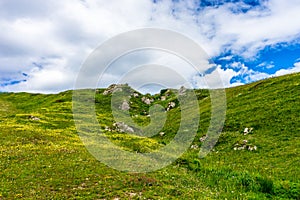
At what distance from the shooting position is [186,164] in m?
32.7

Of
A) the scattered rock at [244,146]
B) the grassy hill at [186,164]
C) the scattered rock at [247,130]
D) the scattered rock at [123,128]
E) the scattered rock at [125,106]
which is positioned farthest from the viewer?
the scattered rock at [125,106]

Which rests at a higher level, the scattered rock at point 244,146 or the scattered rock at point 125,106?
the scattered rock at point 125,106

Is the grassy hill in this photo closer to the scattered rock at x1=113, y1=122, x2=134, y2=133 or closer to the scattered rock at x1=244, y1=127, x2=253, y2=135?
the scattered rock at x1=244, y1=127, x2=253, y2=135

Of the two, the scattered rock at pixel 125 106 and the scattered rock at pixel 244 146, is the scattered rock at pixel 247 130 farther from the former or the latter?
the scattered rock at pixel 125 106

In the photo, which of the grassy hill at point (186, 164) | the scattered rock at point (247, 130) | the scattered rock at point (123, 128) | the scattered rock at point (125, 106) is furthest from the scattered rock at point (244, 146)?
the scattered rock at point (125, 106)

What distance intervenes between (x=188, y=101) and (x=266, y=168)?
2380 inches

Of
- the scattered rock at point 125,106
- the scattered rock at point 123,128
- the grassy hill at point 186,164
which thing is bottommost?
the grassy hill at point 186,164

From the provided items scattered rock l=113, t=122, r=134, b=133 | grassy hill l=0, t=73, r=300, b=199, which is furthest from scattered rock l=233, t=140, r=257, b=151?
scattered rock l=113, t=122, r=134, b=133

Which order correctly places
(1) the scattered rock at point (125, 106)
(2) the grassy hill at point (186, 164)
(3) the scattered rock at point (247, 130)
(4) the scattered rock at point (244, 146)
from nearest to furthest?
1. (2) the grassy hill at point (186, 164)
2. (4) the scattered rock at point (244, 146)
3. (3) the scattered rock at point (247, 130)
4. (1) the scattered rock at point (125, 106)

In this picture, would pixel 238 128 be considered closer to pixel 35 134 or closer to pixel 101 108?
pixel 35 134

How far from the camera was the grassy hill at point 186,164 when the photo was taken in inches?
845

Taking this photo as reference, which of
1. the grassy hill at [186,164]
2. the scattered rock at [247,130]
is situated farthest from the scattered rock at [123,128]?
the scattered rock at [247,130]

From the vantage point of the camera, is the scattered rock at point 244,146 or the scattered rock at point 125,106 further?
the scattered rock at point 125,106

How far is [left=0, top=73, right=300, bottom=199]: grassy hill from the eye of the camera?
21453mm
